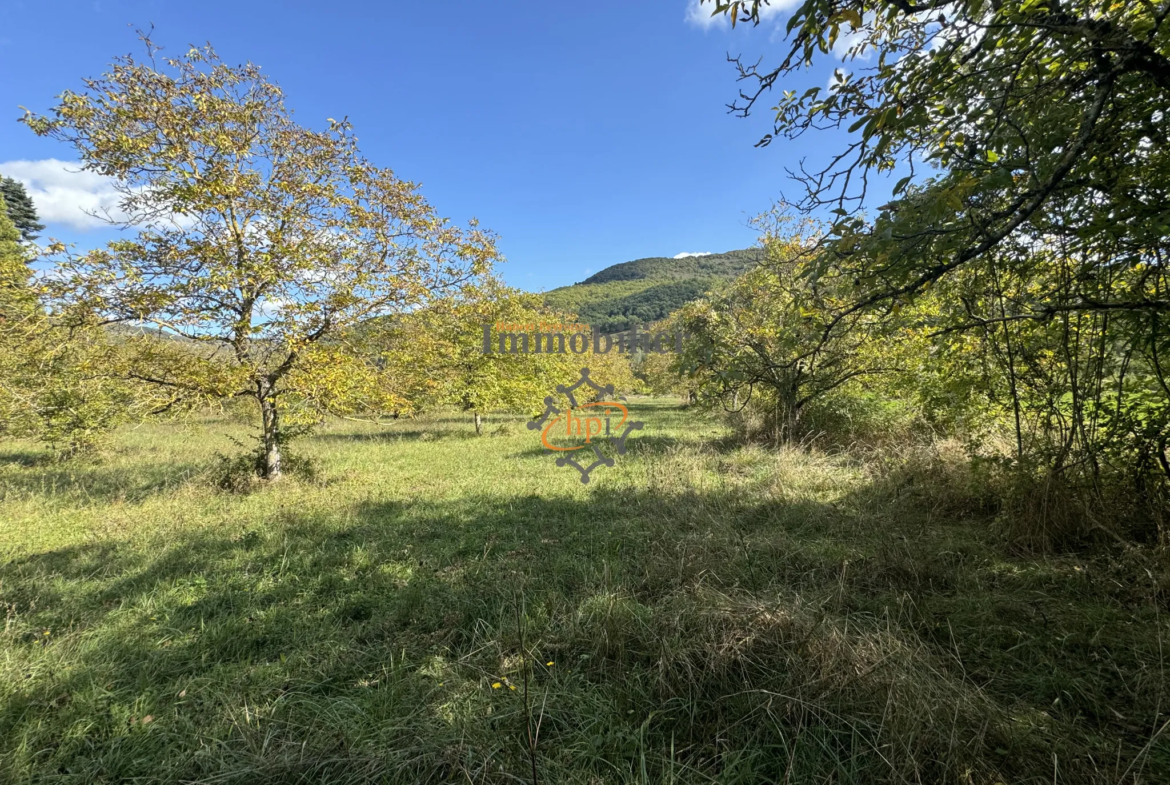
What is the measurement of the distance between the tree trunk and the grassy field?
2.30 m

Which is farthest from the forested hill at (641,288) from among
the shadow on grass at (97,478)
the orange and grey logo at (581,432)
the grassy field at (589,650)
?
the grassy field at (589,650)

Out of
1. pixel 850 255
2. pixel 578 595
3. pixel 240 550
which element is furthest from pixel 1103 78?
pixel 240 550

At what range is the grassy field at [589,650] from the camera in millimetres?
1794

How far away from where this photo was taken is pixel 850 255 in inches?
88.4

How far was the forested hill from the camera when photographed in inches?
2971

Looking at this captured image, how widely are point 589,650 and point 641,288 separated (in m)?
94.7

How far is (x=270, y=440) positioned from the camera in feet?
24.5

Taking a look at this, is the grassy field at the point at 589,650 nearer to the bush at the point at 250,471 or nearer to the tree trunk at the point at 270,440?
the bush at the point at 250,471

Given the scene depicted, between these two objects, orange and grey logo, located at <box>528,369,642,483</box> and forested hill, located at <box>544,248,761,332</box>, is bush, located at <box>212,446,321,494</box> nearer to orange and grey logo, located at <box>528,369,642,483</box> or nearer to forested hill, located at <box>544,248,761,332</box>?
orange and grey logo, located at <box>528,369,642,483</box>

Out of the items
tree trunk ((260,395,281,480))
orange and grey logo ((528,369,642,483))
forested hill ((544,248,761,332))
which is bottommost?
orange and grey logo ((528,369,642,483))

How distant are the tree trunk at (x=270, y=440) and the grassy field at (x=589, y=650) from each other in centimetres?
230

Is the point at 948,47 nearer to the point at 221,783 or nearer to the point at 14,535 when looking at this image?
the point at 221,783

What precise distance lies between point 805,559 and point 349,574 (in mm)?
4013

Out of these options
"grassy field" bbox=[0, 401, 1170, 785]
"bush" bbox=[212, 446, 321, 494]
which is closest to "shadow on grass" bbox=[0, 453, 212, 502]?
"bush" bbox=[212, 446, 321, 494]
